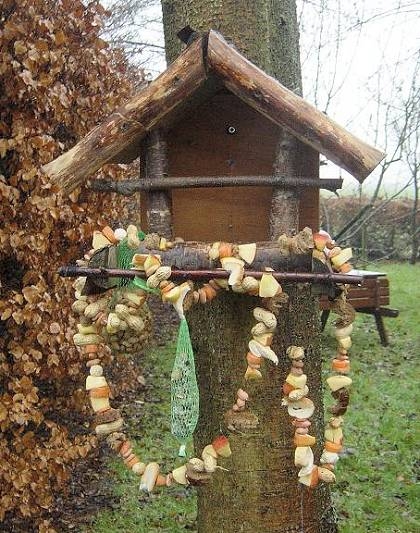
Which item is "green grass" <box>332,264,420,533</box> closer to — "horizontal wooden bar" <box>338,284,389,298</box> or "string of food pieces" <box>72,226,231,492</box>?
"horizontal wooden bar" <box>338,284,389,298</box>

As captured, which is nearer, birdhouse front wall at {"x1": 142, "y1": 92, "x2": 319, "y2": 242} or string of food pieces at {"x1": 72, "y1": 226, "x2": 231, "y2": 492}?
string of food pieces at {"x1": 72, "y1": 226, "x2": 231, "y2": 492}

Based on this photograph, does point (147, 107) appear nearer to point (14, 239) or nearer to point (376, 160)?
point (376, 160)

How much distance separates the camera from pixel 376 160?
143 centimetres

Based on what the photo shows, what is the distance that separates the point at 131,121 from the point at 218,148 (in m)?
0.29

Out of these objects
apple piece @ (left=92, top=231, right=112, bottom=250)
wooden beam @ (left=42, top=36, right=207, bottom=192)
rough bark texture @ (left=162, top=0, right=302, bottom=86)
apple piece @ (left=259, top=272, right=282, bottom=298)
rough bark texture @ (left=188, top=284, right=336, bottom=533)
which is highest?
rough bark texture @ (left=162, top=0, right=302, bottom=86)

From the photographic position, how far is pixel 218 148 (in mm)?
1676

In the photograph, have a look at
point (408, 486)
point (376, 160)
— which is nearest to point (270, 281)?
point (376, 160)

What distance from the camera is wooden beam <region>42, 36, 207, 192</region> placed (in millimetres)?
1465

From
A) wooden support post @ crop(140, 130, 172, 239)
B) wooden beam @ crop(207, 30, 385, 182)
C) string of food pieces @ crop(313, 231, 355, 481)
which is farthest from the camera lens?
wooden support post @ crop(140, 130, 172, 239)

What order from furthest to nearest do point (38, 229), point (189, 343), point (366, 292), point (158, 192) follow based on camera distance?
point (366, 292), point (38, 229), point (158, 192), point (189, 343)

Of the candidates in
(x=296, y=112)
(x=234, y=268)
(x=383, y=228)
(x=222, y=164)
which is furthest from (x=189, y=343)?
(x=383, y=228)

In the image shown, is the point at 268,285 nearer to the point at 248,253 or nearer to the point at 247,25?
the point at 248,253

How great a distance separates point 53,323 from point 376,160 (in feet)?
7.15

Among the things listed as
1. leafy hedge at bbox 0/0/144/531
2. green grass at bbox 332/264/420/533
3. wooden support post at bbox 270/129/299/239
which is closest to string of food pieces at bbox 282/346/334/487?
wooden support post at bbox 270/129/299/239
